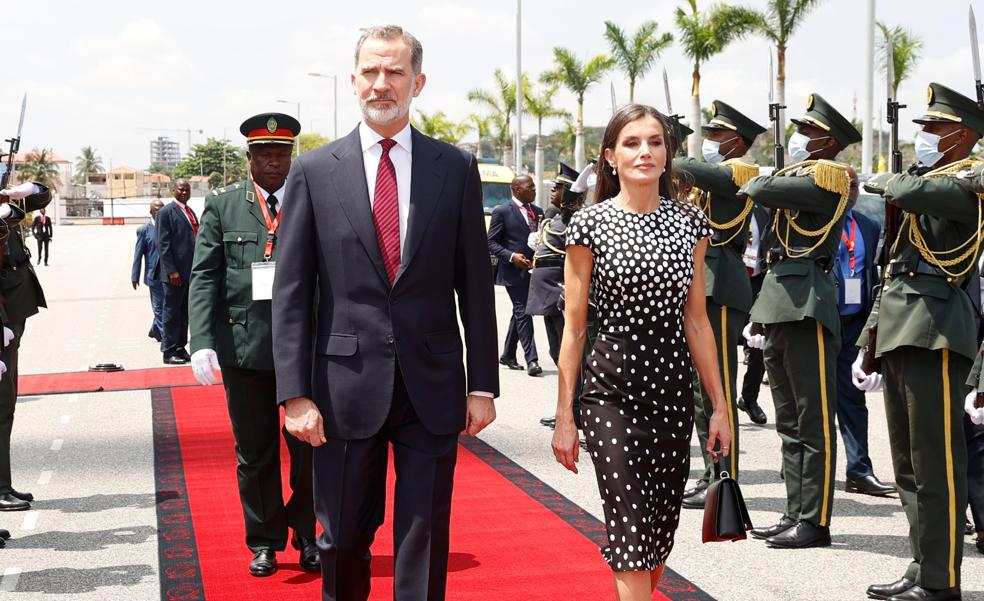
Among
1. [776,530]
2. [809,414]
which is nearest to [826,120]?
[809,414]

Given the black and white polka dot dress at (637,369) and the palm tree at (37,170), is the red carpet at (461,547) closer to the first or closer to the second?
the black and white polka dot dress at (637,369)

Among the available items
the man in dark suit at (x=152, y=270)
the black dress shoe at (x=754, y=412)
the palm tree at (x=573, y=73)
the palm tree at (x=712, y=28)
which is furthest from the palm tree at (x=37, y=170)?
the black dress shoe at (x=754, y=412)

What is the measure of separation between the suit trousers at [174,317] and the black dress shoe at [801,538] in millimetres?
8876

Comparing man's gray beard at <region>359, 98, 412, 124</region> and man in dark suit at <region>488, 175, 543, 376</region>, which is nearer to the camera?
man's gray beard at <region>359, 98, 412, 124</region>

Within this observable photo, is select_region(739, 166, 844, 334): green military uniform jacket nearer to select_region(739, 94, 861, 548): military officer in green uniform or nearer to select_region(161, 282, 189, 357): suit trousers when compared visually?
select_region(739, 94, 861, 548): military officer in green uniform

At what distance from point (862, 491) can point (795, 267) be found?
1944 mm

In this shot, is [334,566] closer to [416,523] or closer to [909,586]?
[416,523]

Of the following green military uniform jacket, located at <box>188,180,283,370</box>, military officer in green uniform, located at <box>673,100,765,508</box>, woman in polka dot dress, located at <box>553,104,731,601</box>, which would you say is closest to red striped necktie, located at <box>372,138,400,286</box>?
woman in polka dot dress, located at <box>553,104,731,601</box>

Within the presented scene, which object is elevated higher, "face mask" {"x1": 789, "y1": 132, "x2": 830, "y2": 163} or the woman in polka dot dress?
"face mask" {"x1": 789, "y1": 132, "x2": 830, "y2": 163}

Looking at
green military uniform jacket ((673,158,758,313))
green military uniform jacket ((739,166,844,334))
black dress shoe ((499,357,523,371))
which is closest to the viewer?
green military uniform jacket ((739,166,844,334))

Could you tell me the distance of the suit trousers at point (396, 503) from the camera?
3.93 metres

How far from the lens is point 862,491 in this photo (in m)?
7.46

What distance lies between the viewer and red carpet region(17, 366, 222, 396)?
12.1 metres

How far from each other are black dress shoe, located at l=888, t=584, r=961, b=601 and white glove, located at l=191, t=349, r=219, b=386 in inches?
123
